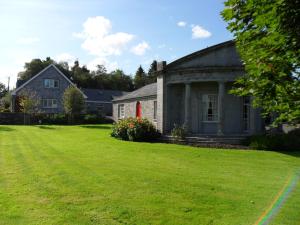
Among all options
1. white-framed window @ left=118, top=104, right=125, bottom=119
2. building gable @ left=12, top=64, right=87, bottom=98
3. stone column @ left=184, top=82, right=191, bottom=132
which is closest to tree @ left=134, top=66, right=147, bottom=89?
building gable @ left=12, top=64, right=87, bottom=98

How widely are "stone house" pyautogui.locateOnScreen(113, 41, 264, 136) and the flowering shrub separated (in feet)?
3.94

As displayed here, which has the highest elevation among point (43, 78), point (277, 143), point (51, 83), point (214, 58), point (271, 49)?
point (43, 78)

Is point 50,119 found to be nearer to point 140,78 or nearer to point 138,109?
point 138,109

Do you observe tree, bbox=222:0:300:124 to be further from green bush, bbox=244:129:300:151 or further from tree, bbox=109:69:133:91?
tree, bbox=109:69:133:91

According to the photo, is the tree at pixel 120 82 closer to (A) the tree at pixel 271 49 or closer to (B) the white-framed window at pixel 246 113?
(B) the white-framed window at pixel 246 113

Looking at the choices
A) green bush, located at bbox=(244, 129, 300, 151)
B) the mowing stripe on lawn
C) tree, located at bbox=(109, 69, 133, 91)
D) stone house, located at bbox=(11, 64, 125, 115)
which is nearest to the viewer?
the mowing stripe on lawn

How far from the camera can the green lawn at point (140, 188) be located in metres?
7.09

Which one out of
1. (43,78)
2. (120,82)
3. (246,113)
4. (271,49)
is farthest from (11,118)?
(120,82)

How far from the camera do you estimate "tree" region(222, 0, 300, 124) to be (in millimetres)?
4520

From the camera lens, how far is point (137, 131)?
23469mm

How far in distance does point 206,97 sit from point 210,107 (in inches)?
29.0

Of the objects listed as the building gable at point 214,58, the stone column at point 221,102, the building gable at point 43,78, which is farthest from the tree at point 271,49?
the building gable at point 43,78

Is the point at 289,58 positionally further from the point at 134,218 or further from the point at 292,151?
the point at 292,151

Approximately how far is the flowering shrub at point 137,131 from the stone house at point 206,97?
1200 millimetres
